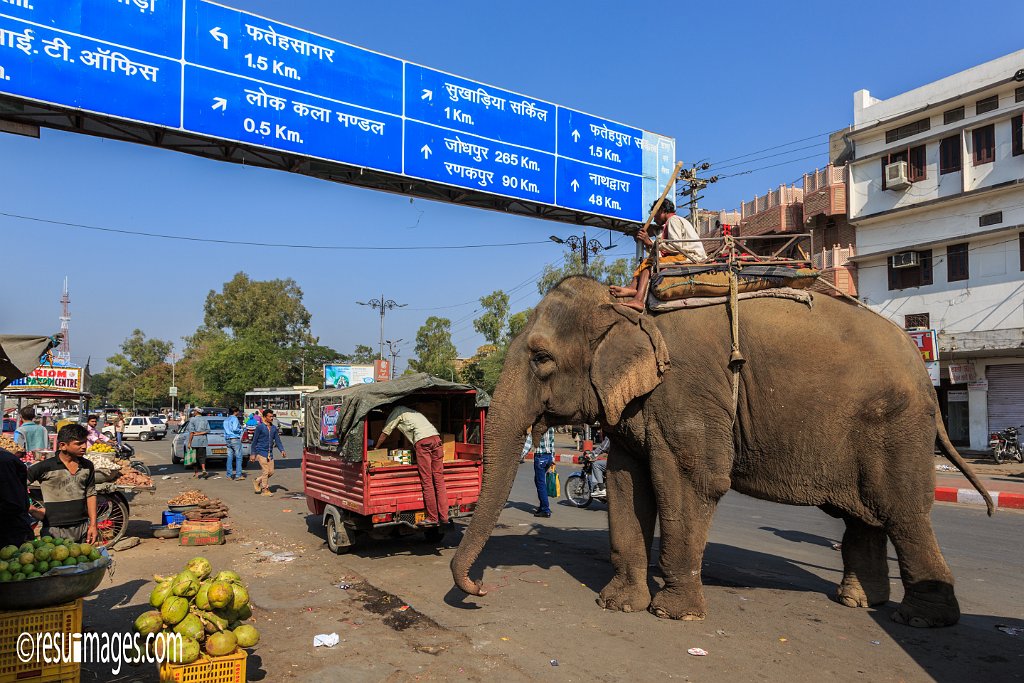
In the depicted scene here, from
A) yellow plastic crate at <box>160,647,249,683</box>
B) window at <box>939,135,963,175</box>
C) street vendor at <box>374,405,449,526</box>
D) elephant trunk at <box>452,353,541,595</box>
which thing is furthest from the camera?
window at <box>939,135,963,175</box>

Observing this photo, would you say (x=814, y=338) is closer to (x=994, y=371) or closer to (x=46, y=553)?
(x=46, y=553)

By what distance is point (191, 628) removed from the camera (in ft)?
13.4

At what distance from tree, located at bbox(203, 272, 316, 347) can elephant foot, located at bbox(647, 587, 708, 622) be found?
3078 inches

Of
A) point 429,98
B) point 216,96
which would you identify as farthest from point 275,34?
point 429,98

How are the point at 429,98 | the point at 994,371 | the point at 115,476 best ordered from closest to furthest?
1. the point at 115,476
2. the point at 429,98
3. the point at 994,371

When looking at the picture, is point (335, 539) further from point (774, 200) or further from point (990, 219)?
point (774, 200)

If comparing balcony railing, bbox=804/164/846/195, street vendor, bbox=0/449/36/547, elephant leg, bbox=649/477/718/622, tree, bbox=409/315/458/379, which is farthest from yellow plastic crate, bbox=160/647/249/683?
tree, bbox=409/315/458/379

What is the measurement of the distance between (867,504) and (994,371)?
23280 millimetres

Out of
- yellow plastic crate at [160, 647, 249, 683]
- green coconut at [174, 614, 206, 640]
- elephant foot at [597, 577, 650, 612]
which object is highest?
green coconut at [174, 614, 206, 640]

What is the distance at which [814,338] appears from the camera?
569 cm

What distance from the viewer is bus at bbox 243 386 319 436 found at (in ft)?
150

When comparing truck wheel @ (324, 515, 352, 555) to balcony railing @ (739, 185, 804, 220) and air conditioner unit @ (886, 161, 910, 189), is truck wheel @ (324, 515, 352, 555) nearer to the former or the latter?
air conditioner unit @ (886, 161, 910, 189)

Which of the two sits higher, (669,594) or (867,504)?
(867,504)

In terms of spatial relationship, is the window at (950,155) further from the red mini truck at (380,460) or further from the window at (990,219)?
the red mini truck at (380,460)
